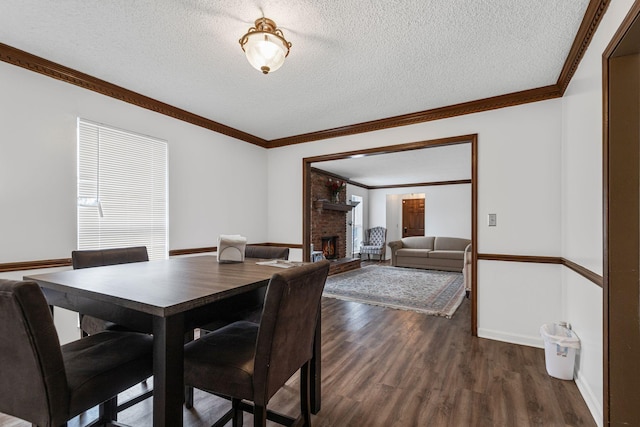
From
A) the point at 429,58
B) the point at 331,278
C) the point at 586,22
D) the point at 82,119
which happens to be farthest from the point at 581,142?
the point at 331,278

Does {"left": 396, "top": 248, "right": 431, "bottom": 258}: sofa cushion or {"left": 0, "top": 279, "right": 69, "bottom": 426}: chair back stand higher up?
{"left": 0, "top": 279, "right": 69, "bottom": 426}: chair back

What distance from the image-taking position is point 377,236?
9.37 meters

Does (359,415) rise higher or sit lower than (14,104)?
lower

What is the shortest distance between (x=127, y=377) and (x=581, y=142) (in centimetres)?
299

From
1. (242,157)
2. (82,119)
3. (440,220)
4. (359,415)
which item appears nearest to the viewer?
(359,415)

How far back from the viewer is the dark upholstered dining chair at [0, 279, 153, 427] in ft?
2.98

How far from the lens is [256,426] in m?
1.16

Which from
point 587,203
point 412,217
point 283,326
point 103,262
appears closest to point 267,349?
point 283,326

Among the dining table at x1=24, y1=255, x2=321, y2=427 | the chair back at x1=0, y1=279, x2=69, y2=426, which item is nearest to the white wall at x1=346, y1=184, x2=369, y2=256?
the dining table at x1=24, y1=255, x2=321, y2=427

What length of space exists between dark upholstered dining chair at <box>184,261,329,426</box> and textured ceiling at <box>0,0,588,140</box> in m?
1.58

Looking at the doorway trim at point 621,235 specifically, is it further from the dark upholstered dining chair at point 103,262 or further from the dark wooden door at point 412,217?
the dark wooden door at point 412,217

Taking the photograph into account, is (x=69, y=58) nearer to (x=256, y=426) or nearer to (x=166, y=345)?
(x=166, y=345)

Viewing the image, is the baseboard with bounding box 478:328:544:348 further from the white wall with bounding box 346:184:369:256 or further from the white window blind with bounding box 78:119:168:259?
the white wall with bounding box 346:184:369:256

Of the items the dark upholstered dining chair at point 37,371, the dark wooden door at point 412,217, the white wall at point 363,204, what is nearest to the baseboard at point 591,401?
the dark upholstered dining chair at point 37,371
